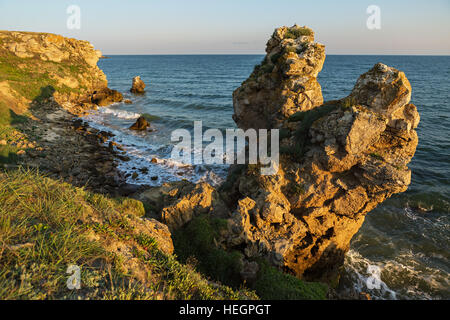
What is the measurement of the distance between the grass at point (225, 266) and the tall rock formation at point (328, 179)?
0.66 m

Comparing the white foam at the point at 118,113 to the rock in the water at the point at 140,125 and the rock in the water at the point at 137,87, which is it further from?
the rock in the water at the point at 137,87

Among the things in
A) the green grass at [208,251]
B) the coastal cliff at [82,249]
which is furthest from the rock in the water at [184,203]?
the coastal cliff at [82,249]

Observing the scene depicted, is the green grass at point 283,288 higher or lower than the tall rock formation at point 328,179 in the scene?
lower

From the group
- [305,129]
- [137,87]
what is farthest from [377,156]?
[137,87]

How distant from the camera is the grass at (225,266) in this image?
6543 mm

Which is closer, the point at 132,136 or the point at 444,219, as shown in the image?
the point at 444,219

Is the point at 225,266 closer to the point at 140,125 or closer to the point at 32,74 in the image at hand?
the point at 140,125

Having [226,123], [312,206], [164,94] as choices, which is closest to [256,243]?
[312,206]

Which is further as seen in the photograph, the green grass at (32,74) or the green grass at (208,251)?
the green grass at (32,74)

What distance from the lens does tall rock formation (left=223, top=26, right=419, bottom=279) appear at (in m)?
8.66

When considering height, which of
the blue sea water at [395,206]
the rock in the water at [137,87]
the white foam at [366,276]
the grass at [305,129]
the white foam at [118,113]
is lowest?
the white foam at [366,276]

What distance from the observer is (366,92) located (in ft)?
31.8
